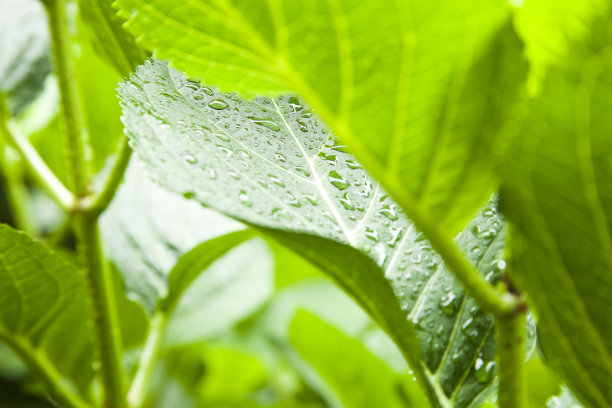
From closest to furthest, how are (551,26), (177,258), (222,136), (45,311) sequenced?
(551,26), (222,136), (45,311), (177,258)

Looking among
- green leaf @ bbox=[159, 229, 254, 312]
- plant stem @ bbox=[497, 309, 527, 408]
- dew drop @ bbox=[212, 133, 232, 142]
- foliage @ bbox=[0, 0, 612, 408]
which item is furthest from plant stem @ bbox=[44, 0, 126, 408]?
plant stem @ bbox=[497, 309, 527, 408]

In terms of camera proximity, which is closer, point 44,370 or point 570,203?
point 570,203

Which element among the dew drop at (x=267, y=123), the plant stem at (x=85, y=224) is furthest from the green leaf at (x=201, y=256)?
the dew drop at (x=267, y=123)

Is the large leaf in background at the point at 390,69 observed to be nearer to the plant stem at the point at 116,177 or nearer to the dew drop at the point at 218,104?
the dew drop at the point at 218,104

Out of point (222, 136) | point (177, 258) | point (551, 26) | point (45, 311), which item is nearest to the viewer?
point (551, 26)

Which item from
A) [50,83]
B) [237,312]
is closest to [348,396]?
[237,312]

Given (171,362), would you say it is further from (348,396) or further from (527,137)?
(527,137)

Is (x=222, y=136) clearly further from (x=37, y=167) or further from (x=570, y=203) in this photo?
(x=37, y=167)

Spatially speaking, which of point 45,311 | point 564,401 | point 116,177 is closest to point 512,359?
point 564,401
